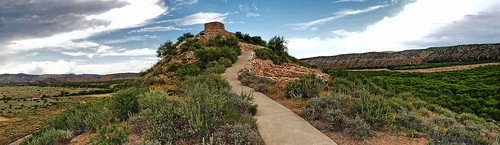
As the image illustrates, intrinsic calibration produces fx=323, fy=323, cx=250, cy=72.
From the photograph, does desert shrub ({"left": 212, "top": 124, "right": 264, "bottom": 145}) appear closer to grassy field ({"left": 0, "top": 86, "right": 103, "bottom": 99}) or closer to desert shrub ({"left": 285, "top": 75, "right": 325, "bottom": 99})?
desert shrub ({"left": 285, "top": 75, "right": 325, "bottom": 99})

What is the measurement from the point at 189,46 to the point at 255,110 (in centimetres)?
2475

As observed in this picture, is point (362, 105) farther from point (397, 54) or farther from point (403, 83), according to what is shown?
point (397, 54)

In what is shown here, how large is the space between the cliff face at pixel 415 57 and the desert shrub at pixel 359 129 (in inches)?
3218

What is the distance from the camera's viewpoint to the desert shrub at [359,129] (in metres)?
7.53

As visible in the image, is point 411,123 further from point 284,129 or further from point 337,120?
point 284,129

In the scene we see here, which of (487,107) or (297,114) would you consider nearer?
(297,114)

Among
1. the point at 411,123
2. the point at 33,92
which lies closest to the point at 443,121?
the point at 411,123

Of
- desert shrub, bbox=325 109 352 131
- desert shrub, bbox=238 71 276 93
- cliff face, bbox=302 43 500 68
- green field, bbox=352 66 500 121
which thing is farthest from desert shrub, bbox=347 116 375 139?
cliff face, bbox=302 43 500 68

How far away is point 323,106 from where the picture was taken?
31.9 feet

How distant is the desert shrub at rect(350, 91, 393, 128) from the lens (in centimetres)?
824

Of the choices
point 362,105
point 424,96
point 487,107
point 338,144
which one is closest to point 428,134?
point 362,105

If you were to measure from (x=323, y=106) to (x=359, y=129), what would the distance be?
2.13 meters

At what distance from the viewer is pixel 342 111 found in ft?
30.5

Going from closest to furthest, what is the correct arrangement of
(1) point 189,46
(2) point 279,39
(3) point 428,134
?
1. (3) point 428,134
2. (1) point 189,46
3. (2) point 279,39
